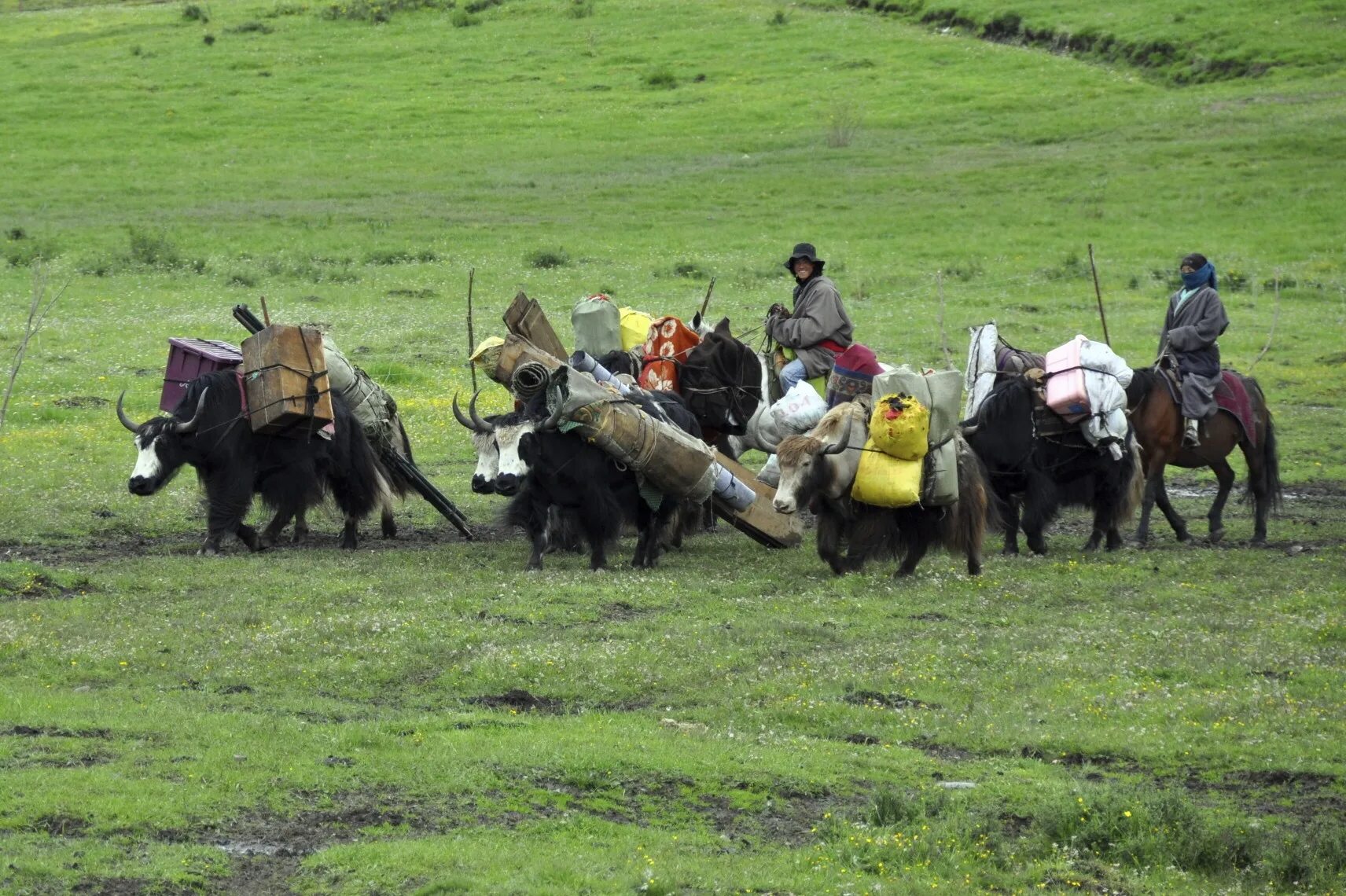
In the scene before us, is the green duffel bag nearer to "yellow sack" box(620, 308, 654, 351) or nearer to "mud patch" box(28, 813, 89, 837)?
"yellow sack" box(620, 308, 654, 351)

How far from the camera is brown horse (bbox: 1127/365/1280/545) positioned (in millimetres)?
15398

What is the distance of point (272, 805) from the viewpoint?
7.88 m

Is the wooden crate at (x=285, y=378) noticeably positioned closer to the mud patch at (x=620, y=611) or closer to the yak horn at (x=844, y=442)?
the mud patch at (x=620, y=611)

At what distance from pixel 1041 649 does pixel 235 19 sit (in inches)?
2147

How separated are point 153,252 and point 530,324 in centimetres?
1815

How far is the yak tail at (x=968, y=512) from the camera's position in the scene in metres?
13.3

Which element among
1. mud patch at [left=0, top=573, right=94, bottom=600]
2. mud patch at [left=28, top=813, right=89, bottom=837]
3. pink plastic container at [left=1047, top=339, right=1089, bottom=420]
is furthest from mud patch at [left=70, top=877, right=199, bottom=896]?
pink plastic container at [left=1047, top=339, right=1089, bottom=420]

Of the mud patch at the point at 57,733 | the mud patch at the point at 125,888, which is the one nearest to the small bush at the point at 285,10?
the mud patch at the point at 57,733

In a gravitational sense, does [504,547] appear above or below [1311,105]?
below

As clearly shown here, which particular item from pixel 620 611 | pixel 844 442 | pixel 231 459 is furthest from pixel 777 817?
pixel 231 459

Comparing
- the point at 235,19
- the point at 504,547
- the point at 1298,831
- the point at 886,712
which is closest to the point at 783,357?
the point at 504,547

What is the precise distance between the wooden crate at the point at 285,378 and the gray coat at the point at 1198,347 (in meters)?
7.23

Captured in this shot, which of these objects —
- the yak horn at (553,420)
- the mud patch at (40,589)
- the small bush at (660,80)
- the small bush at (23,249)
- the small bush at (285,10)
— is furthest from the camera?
the small bush at (285,10)

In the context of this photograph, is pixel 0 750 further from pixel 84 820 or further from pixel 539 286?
pixel 539 286
